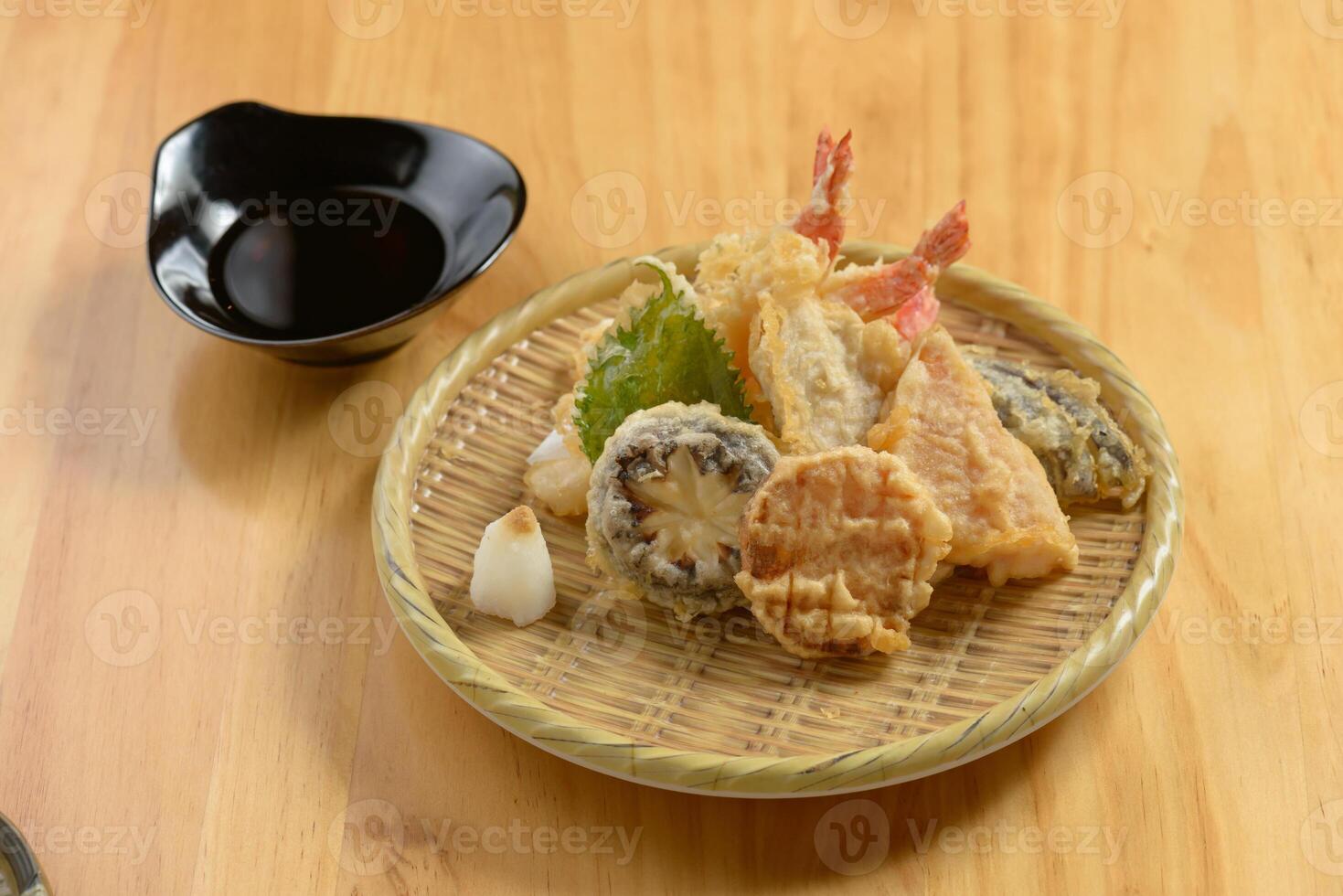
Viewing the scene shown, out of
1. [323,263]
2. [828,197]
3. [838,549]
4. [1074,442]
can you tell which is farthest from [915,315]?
[323,263]

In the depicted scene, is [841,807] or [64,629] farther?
[64,629]

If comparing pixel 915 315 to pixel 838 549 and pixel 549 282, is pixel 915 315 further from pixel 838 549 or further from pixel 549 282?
pixel 549 282

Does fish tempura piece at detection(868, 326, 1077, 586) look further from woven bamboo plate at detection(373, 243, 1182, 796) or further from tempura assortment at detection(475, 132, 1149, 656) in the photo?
woven bamboo plate at detection(373, 243, 1182, 796)

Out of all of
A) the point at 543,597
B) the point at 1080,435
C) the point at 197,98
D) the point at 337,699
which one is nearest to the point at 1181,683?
the point at 1080,435

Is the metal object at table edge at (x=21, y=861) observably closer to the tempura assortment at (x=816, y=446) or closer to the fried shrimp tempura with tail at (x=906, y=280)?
the tempura assortment at (x=816, y=446)

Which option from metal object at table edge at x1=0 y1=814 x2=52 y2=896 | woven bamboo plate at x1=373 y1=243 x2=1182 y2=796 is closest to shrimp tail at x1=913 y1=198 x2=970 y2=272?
woven bamboo plate at x1=373 y1=243 x2=1182 y2=796

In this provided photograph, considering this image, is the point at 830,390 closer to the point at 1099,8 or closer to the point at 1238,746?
the point at 1238,746
